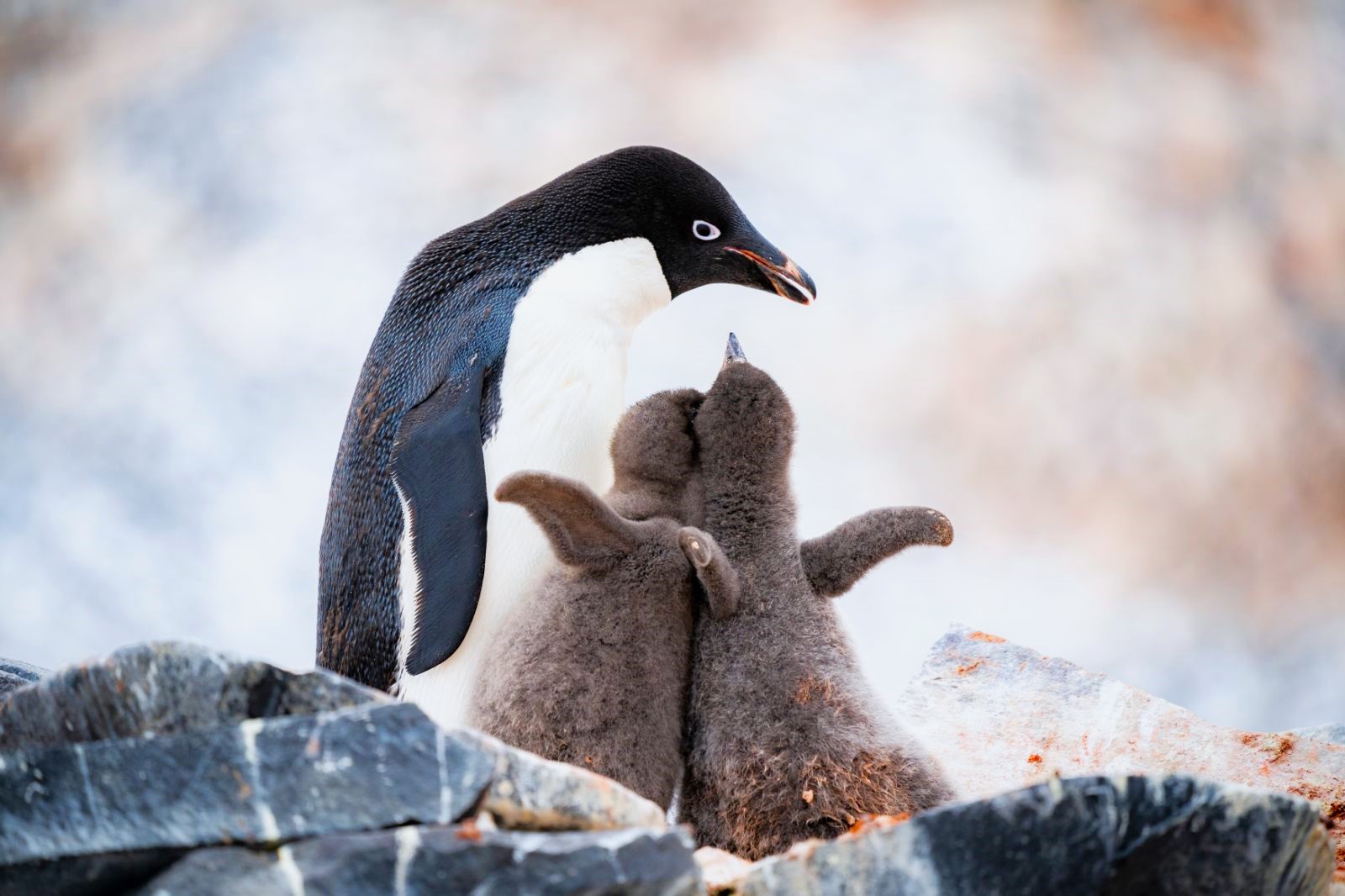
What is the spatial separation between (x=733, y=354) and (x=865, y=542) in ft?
1.20

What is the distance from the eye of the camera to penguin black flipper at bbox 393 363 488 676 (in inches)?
87.0

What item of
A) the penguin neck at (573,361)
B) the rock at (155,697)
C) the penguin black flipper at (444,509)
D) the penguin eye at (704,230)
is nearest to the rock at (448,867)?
the rock at (155,697)

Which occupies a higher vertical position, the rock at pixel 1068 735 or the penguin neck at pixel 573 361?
the penguin neck at pixel 573 361

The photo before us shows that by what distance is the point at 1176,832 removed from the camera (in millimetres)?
1135

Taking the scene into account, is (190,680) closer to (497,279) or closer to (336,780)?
(336,780)

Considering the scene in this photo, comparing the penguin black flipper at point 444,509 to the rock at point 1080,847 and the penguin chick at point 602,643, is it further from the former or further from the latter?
the rock at point 1080,847

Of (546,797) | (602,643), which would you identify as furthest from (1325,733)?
(546,797)

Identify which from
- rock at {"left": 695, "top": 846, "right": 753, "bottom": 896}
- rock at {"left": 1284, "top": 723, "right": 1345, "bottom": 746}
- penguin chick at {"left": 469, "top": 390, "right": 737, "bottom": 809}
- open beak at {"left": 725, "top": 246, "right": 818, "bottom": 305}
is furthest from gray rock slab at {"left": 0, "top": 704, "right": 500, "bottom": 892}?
rock at {"left": 1284, "top": 723, "right": 1345, "bottom": 746}

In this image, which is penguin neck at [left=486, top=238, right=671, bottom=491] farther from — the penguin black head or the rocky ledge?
the rocky ledge

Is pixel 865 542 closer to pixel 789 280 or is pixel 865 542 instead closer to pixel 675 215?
pixel 789 280

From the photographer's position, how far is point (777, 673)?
1724 millimetres

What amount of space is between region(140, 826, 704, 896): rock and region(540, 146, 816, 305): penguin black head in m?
1.75

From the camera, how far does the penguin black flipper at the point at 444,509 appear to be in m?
2.21

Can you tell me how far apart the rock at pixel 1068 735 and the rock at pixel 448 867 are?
1160 millimetres
